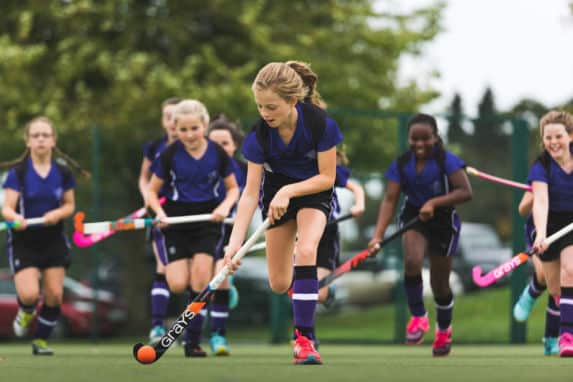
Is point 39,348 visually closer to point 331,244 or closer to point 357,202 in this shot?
point 331,244

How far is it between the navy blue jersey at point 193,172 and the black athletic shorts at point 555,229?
211 cm

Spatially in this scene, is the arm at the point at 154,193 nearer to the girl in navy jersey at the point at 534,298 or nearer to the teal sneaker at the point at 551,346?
the girl in navy jersey at the point at 534,298

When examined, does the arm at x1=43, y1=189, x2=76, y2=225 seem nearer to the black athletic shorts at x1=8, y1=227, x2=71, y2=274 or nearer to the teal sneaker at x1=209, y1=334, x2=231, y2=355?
the black athletic shorts at x1=8, y1=227, x2=71, y2=274

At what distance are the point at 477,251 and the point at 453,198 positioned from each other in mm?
3333

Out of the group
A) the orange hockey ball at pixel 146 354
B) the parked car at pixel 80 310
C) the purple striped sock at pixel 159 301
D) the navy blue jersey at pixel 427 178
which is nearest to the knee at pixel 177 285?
the purple striped sock at pixel 159 301

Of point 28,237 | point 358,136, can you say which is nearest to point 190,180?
point 28,237

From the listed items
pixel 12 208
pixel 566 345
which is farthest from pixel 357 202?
pixel 12 208

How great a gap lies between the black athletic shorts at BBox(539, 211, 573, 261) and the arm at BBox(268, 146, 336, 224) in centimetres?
196

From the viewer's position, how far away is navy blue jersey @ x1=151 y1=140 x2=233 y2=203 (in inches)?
314

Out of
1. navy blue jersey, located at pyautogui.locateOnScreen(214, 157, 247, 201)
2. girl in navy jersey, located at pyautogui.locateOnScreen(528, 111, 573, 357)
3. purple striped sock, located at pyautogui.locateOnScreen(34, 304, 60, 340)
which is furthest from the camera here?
purple striped sock, located at pyautogui.locateOnScreen(34, 304, 60, 340)

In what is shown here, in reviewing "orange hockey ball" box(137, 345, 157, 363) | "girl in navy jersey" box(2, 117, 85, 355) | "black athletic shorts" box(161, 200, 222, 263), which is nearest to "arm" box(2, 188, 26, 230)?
"girl in navy jersey" box(2, 117, 85, 355)

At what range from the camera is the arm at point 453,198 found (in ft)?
25.9

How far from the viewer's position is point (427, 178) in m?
8.09

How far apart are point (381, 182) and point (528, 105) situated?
52.1 ft
